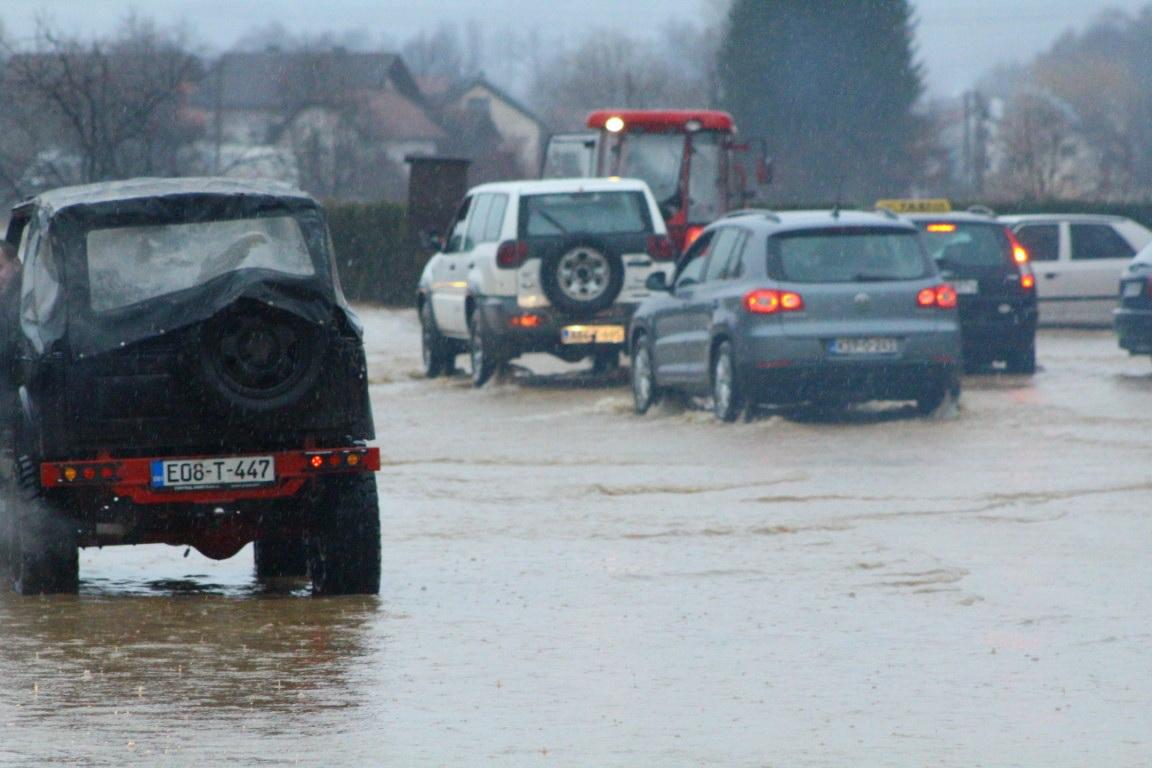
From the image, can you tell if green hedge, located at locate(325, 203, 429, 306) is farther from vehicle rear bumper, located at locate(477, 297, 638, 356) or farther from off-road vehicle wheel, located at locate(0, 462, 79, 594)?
off-road vehicle wheel, located at locate(0, 462, 79, 594)

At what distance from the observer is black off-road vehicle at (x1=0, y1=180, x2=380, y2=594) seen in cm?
947

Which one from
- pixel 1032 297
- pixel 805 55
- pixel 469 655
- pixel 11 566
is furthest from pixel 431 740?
pixel 805 55

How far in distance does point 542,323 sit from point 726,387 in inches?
191

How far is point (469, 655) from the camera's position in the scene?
834 cm

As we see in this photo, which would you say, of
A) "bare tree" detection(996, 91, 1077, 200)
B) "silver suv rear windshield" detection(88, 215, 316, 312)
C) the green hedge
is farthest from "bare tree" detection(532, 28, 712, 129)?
"silver suv rear windshield" detection(88, 215, 316, 312)

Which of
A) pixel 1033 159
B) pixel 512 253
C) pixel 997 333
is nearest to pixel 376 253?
pixel 512 253

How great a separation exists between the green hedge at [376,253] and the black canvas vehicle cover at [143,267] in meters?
36.1

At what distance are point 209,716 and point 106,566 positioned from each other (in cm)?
450

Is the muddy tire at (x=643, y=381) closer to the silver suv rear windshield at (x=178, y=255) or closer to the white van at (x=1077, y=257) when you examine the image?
the silver suv rear windshield at (x=178, y=255)

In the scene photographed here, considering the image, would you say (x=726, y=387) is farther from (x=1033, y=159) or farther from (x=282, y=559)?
(x=1033, y=159)

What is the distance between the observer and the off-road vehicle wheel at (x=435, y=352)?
25.5 m

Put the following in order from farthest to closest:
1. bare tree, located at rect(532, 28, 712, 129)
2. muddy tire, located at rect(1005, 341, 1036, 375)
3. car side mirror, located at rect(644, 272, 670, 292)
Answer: bare tree, located at rect(532, 28, 712, 129)
muddy tire, located at rect(1005, 341, 1036, 375)
car side mirror, located at rect(644, 272, 670, 292)

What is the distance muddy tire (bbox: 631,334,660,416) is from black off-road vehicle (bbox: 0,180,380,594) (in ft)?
32.3

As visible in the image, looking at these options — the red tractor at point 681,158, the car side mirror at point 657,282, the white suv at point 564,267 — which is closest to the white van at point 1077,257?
the red tractor at point 681,158
